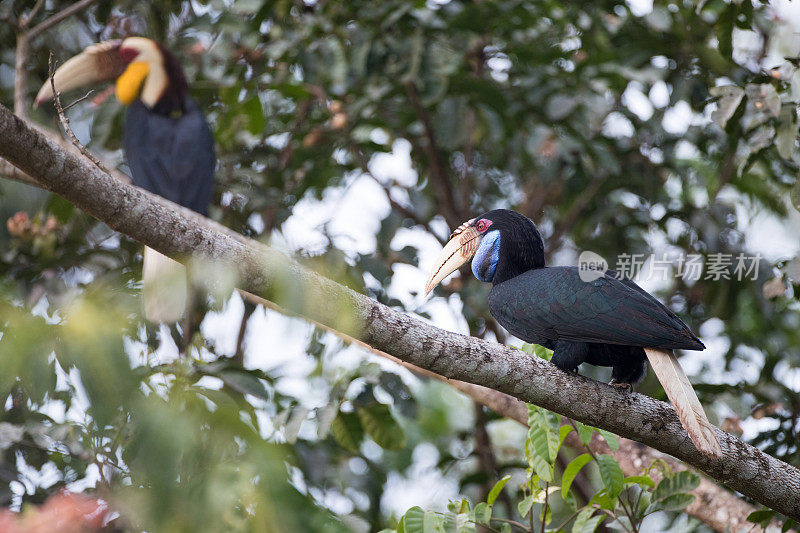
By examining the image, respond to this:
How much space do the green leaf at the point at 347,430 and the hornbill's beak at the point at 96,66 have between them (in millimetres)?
1991

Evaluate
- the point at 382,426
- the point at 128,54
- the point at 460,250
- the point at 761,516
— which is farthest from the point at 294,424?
the point at 128,54

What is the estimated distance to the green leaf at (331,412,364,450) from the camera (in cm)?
300

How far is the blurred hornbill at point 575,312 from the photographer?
2.11 m

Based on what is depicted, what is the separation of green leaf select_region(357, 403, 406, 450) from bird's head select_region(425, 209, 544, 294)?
2.49 ft

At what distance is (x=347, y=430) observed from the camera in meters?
3.00

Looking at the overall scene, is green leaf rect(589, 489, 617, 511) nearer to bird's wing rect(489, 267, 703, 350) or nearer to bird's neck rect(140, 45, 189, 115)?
bird's wing rect(489, 267, 703, 350)

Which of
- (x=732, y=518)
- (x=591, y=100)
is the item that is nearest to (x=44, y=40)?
(x=591, y=100)

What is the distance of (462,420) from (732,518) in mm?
2441

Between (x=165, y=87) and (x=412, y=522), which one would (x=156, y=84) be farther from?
(x=412, y=522)

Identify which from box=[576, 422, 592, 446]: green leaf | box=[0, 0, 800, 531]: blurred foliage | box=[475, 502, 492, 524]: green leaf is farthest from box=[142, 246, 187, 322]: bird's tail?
box=[576, 422, 592, 446]: green leaf

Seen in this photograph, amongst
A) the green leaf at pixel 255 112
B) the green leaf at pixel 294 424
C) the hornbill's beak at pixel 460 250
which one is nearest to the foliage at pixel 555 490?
the hornbill's beak at pixel 460 250

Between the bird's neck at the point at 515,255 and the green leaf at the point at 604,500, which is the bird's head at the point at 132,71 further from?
the green leaf at the point at 604,500

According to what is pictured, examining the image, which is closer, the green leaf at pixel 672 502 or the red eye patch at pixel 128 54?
the green leaf at pixel 672 502

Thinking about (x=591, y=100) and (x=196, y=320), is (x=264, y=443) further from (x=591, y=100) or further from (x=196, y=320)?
(x=591, y=100)
